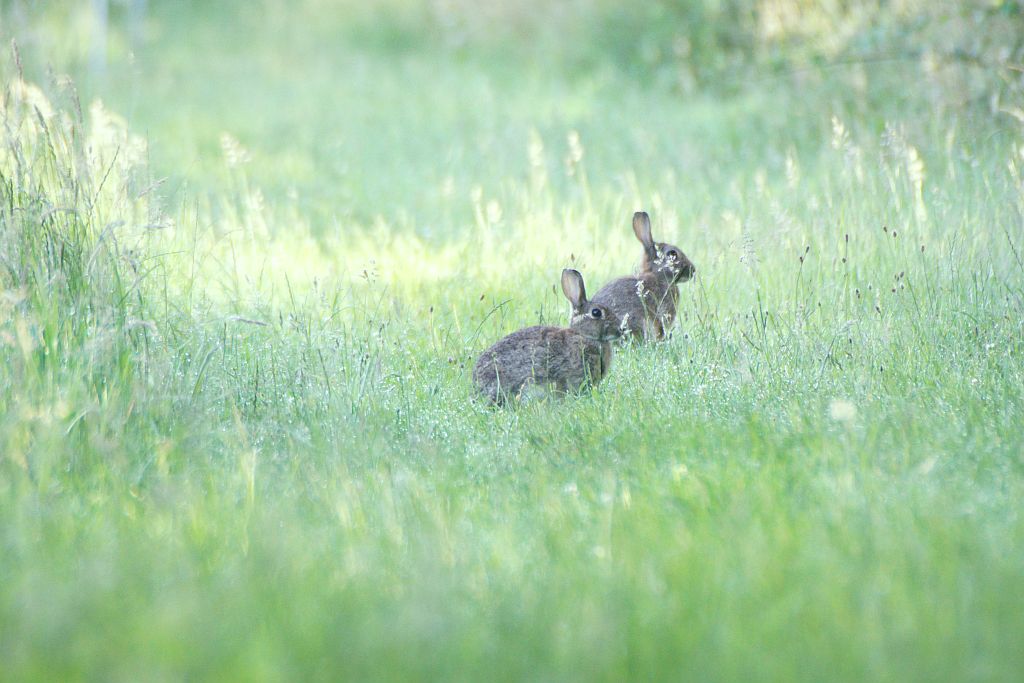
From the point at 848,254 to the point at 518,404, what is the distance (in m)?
2.38

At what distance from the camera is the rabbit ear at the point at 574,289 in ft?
18.6

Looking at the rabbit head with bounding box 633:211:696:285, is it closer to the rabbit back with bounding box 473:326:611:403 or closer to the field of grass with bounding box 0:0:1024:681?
the field of grass with bounding box 0:0:1024:681

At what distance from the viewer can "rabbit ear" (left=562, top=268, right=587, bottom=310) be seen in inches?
223

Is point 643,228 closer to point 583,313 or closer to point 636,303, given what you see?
point 636,303

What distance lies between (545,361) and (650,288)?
4.29 ft

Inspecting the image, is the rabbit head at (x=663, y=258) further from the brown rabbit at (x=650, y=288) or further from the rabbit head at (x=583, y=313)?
the rabbit head at (x=583, y=313)

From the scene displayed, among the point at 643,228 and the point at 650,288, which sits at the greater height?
→ the point at 643,228

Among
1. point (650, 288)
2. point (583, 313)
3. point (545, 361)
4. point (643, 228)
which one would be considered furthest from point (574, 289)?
point (643, 228)

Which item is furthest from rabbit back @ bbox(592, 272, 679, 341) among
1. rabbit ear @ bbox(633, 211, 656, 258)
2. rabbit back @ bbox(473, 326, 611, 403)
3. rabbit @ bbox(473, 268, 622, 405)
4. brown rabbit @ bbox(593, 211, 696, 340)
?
rabbit back @ bbox(473, 326, 611, 403)

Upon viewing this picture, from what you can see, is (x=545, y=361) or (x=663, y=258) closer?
A: (x=545, y=361)

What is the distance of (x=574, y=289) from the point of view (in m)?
5.71

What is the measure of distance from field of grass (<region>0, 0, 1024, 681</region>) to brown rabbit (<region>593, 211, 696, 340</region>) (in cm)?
17

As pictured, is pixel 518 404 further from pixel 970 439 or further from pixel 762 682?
pixel 762 682

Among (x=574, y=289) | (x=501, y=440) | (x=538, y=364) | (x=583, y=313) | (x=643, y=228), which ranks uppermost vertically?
(x=643, y=228)
